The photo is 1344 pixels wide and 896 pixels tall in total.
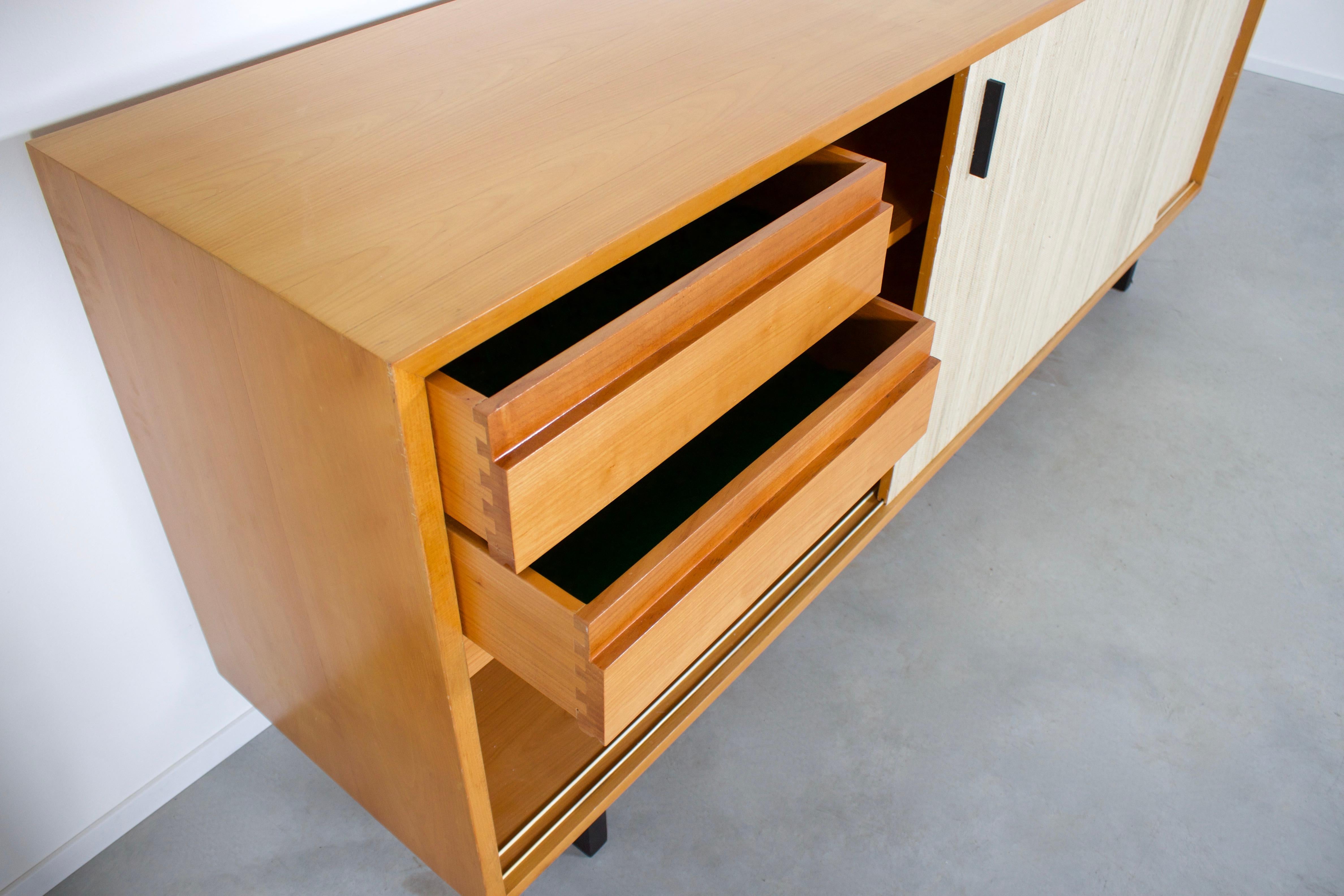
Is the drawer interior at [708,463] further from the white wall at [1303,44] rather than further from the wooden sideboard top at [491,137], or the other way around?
the white wall at [1303,44]

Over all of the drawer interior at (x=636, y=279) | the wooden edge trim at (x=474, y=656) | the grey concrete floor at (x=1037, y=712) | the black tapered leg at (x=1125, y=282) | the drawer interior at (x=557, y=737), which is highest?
the drawer interior at (x=636, y=279)

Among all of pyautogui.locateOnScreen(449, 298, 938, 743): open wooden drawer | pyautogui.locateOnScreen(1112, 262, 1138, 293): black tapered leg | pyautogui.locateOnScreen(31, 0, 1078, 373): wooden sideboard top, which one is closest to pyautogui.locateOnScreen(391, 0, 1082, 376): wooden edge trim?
pyautogui.locateOnScreen(31, 0, 1078, 373): wooden sideboard top

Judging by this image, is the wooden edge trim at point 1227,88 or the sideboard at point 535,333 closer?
the sideboard at point 535,333

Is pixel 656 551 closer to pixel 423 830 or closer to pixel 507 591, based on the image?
pixel 507 591

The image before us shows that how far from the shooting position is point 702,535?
781 millimetres

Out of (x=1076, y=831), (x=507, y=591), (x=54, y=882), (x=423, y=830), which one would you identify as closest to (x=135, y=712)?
(x=54, y=882)

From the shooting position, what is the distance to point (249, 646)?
1.01 metres

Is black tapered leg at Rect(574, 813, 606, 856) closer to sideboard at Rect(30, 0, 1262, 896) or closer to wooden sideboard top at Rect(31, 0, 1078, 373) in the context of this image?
sideboard at Rect(30, 0, 1262, 896)

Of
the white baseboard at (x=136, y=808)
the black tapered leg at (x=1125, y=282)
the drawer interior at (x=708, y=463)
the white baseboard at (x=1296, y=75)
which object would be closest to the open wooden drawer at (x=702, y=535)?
the drawer interior at (x=708, y=463)

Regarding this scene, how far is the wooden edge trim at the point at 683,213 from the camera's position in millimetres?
589

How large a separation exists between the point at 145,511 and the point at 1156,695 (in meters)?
1.27

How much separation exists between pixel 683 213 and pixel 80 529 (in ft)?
2.26

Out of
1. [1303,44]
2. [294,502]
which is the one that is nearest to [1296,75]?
[1303,44]

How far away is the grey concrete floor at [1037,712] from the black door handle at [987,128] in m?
0.66
